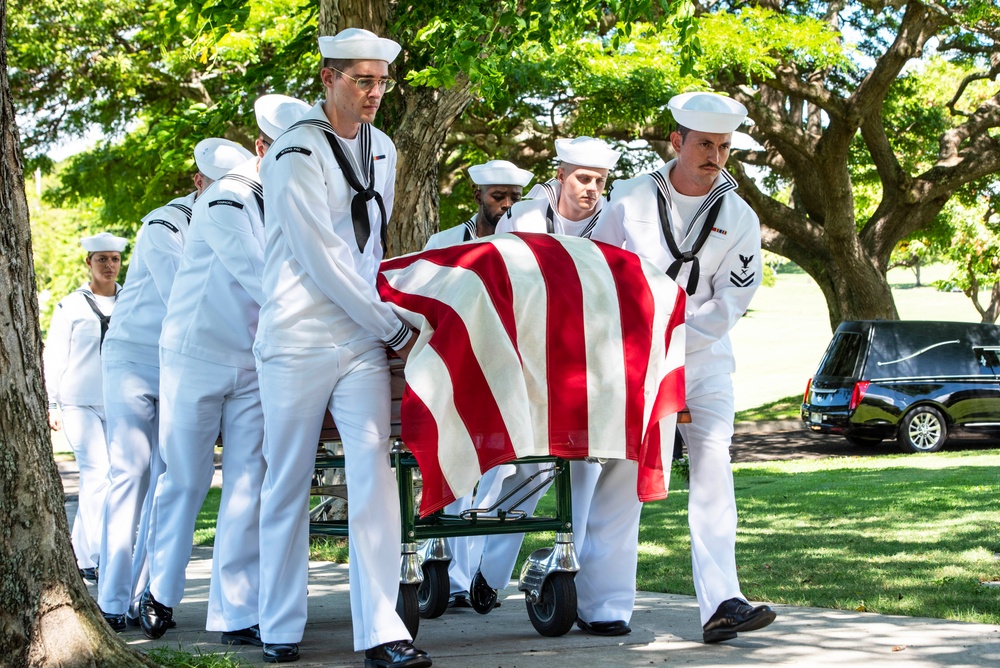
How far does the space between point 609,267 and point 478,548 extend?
2.23m

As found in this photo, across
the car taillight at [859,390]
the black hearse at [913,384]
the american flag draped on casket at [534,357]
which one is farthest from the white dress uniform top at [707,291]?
the black hearse at [913,384]

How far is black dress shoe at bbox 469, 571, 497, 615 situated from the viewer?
254 inches

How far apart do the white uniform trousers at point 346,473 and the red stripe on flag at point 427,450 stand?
0.75ft

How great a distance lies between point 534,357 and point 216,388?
1.65m

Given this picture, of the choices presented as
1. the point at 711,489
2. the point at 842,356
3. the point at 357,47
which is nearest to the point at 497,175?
the point at 357,47

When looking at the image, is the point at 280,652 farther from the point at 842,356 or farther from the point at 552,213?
the point at 842,356

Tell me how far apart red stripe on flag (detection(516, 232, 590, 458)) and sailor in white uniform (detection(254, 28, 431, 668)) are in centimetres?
57

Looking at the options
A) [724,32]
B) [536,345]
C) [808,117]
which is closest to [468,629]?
[536,345]

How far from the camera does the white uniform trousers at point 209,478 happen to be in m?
5.72

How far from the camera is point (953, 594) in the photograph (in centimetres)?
633

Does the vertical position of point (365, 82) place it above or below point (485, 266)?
above

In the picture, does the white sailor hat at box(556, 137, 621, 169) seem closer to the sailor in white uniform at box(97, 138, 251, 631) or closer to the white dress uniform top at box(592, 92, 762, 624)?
the white dress uniform top at box(592, 92, 762, 624)

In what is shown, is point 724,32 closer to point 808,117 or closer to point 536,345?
point 808,117

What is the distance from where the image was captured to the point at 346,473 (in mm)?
5070
